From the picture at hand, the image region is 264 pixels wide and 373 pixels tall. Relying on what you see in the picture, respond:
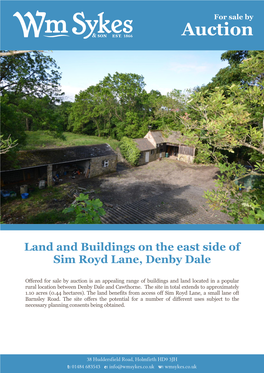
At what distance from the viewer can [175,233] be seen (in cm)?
354

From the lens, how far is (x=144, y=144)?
2975 cm

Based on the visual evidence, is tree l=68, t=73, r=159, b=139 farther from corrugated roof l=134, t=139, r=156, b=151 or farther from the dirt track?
the dirt track

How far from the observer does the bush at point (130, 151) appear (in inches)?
1069

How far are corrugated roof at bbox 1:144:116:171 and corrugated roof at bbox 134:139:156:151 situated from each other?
573 centimetres

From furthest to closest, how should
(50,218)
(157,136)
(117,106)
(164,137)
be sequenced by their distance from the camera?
1. (117,106)
2. (164,137)
3. (157,136)
4. (50,218)

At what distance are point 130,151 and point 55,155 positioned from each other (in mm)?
10815

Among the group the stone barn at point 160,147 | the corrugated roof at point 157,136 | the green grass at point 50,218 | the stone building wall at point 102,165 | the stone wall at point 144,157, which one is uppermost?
the corrugated roof at point 157,136

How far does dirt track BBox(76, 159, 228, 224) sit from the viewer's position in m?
13.7

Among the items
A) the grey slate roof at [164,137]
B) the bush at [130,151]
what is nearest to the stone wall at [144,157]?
the bush at [130,151]

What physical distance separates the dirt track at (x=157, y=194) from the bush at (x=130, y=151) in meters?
1.29

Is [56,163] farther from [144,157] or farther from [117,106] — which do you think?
[117,106]

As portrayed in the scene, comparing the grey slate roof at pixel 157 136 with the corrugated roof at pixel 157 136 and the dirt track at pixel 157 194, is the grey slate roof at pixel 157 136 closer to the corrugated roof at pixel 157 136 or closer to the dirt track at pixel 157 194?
the corrugated roof at pixel 157 136

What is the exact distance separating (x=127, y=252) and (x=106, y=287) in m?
0.64

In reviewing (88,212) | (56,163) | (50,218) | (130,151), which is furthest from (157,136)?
(88,212)
